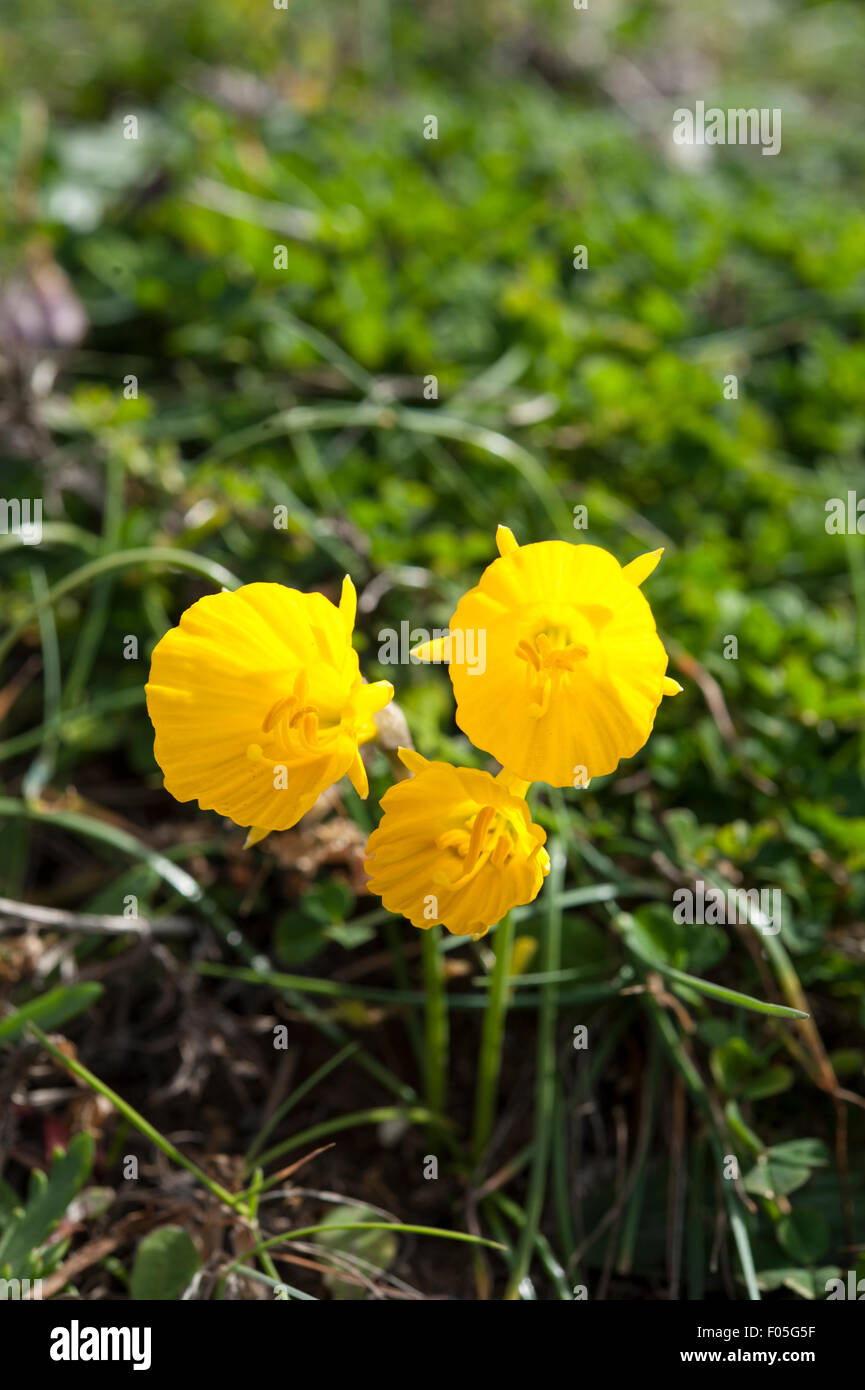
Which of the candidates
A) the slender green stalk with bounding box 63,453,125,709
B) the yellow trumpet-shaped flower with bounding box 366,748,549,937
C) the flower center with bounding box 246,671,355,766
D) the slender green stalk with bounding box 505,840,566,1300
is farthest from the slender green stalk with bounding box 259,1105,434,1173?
the slender green stalk with bounding box 63,453,125,709

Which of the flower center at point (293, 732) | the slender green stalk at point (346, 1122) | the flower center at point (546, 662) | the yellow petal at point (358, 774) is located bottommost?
the slender green stalk at point (346, 1122)

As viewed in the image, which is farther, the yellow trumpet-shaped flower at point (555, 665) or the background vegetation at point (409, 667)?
the background vegetation at point (409, 667)

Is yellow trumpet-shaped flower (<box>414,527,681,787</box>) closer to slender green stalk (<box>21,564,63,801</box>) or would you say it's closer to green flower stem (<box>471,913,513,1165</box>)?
green flower stem (<box>471,913,513,1165</box>)

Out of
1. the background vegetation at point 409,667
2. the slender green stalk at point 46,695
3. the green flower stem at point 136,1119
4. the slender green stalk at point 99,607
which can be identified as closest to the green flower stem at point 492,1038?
the background vegetation at point 409,667

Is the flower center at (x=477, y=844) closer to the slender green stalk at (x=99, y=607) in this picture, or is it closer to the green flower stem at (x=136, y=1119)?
the green flower stem at (x=136, y=1119)

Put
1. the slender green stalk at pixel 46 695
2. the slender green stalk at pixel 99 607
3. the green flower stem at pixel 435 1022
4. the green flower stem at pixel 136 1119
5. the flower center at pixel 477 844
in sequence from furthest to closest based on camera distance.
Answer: the slender green stalk at pixel 99 607, the slender green stalk at pixel 46 695, the green flower stem at pixel 435 1022, the green flower stem at pixel 136 1119, the flower center at pixel 477 844

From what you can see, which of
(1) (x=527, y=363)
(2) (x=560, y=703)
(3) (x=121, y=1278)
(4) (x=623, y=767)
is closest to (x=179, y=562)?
(2) (x=560, y=703)

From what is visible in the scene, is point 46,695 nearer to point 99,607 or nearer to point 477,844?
point 99,607

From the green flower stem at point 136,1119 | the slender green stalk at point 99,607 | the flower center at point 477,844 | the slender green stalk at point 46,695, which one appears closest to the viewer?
the flower center at point 477,844

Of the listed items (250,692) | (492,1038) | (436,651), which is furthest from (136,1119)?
(436,651)
